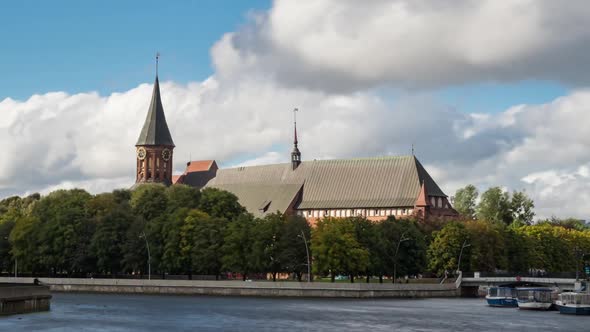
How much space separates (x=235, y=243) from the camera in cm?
15162

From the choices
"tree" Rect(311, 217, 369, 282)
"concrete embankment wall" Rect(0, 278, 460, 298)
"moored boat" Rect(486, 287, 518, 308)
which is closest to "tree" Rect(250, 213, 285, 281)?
"concrete embankment wall" Rect(0, 278, 460, 298)

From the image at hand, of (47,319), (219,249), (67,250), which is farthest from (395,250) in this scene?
(47,319)

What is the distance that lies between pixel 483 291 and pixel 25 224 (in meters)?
74.3

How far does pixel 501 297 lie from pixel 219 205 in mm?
66903

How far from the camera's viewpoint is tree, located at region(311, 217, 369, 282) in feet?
472

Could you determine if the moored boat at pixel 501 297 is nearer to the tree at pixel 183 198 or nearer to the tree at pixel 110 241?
the tree at pixel 110 241

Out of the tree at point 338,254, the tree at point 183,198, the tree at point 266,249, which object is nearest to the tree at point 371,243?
the tree at point 338,254

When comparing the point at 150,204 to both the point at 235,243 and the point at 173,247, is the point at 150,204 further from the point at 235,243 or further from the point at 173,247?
the point at 235,243

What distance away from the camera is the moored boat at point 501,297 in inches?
4975

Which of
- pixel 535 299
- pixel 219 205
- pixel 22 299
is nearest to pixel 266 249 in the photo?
pixel 219 205

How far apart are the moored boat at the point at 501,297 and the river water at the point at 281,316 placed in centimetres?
278

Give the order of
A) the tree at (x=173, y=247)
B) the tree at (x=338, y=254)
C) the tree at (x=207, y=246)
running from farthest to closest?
the tree at (x=173, y=247), the tree at (x=207, y=246), the tree at (x=338, y=254)

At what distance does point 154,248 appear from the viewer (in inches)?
6309

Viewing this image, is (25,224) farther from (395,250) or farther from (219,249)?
(395,250)
